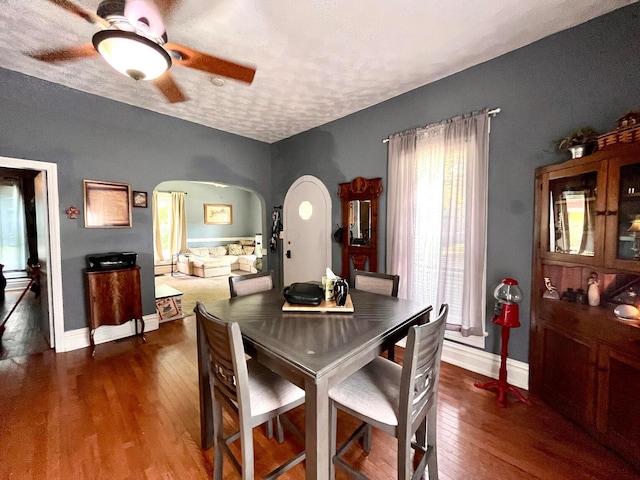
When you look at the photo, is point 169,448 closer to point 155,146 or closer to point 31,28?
point 31,28

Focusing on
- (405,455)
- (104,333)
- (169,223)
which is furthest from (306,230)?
(169,223)

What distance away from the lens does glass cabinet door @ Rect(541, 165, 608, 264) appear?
167 centimetres

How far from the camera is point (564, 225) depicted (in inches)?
76.5

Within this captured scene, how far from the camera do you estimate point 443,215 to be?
8.49 ft

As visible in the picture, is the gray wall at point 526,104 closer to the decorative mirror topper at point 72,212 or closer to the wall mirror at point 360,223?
the wall mirror at point 360,223

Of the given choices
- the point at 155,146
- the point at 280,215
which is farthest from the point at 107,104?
the point at 280,215

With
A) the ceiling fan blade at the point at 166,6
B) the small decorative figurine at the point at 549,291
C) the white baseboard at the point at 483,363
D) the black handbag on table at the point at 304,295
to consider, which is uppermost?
the ceiling fan blade at the point at 166,6

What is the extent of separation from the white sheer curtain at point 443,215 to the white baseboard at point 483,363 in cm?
24

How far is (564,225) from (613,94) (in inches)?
36.2

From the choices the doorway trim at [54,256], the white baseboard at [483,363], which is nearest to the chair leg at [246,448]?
the white baseboard at [483,363]

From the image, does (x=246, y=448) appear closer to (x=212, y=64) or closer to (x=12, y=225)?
(x=212, y=64)

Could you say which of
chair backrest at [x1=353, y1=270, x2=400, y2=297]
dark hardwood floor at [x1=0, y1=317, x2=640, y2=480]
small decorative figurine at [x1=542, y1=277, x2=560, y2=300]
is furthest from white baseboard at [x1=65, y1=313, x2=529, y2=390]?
chair backrest at [x1=353, y1=270, x2=400, y2=297]

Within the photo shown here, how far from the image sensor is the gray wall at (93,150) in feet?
8.66

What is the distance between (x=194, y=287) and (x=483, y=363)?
5549 millimetres
